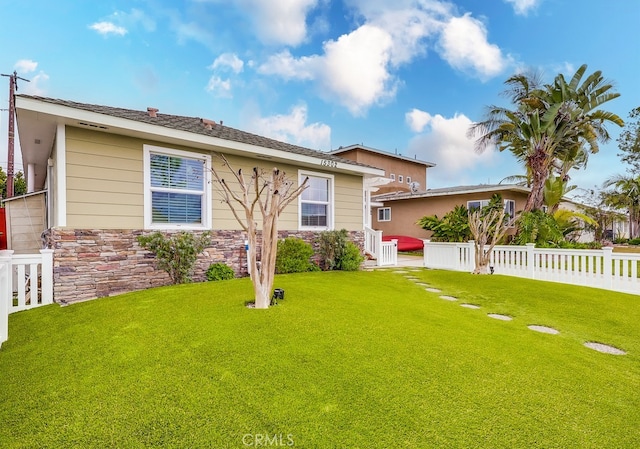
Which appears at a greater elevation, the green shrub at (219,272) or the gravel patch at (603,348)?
the green shrub at (219,272)

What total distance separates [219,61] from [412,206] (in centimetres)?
1307

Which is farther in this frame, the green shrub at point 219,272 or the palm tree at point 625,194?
the palm tree at point 625,194

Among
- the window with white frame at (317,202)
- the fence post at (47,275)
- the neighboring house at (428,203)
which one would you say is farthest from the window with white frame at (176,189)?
the neighboring house at (428,203)

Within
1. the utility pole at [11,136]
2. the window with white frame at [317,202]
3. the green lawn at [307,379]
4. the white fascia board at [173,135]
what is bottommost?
the green lawn at [307,379]

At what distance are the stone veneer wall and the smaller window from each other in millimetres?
15699

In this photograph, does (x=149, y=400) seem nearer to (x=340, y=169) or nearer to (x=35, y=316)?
(x=35, y=316)

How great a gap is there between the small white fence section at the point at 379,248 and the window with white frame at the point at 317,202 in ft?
7.00

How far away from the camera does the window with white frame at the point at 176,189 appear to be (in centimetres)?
637

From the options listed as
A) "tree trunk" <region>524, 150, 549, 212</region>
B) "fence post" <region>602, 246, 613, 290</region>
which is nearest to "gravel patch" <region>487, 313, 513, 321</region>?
"fence post" <region>602, 246, 613, 290</region>

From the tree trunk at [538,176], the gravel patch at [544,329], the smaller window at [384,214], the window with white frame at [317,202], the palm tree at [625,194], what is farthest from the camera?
the palm tree at [625,194]

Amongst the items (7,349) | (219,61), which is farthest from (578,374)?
(219,61)

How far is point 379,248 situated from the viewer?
10742 millimetres

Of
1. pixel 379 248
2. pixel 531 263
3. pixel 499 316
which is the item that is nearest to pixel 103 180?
pixel 499 316

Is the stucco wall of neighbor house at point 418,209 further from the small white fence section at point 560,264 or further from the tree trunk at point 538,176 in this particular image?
the small white fence section at point 560,264
